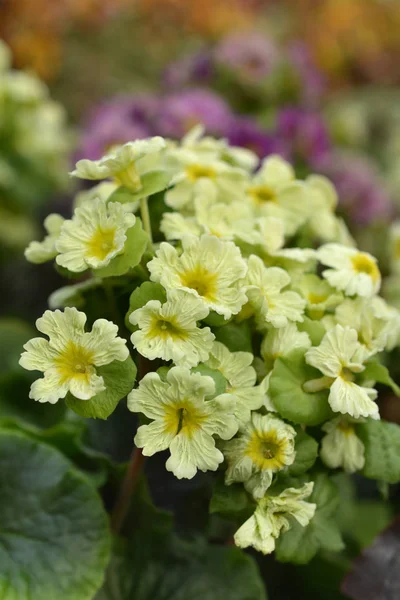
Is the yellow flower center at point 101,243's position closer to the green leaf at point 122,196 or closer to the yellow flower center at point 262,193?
the green leaf at point 122,196

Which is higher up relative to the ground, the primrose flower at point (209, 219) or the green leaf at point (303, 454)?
the primrose flower at point (209, 219)

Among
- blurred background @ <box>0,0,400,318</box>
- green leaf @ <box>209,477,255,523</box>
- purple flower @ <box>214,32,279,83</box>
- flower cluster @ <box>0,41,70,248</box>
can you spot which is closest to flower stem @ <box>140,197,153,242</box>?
green leaf @ <box>209,477,255,523</box>

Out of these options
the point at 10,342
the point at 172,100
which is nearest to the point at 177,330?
the point at 10,342

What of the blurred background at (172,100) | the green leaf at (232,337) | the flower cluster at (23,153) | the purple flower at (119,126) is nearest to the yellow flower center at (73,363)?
the green leaf at (232,337)

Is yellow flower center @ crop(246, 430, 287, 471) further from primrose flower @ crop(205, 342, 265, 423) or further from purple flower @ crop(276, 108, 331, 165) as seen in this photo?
purple flower @ crop(276, 108, 331, 165)

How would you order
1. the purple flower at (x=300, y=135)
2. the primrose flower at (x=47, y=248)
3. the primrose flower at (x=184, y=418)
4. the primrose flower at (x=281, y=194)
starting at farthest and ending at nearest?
the purple flower at (x=300, y=135) → the primrose flower at (x=281, y=194) → the primrose flower at (x=47, y=248) → the primrose flower at (x=184, y=418)

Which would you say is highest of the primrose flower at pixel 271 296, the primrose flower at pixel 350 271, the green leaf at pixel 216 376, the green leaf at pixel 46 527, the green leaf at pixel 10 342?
the primrose flower at pixel 271 296
